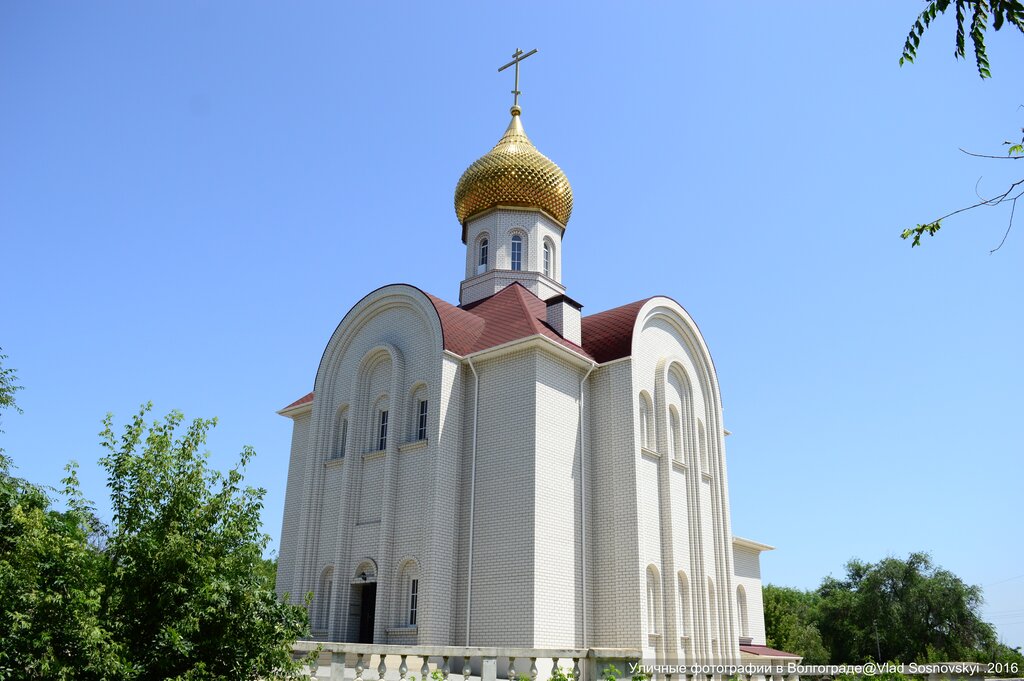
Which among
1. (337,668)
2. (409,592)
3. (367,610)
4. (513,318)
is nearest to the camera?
(337,668)

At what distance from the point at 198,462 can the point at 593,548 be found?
859 centimetres

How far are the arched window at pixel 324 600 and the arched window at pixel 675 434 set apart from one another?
7.57 m

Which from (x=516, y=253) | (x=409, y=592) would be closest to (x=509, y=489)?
(x=409, y=592)

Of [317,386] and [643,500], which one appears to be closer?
[643,500]

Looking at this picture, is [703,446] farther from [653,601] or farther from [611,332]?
[653,601]

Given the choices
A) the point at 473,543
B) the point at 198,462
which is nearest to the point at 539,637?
the point at 473,543

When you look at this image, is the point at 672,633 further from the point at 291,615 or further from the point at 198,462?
the point at 198,462

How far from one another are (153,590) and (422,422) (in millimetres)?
8472

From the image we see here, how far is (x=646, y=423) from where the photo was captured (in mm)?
16141

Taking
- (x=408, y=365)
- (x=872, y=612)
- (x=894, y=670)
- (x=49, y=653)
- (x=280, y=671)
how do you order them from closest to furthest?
(x=49, y=653) → (x=280, y=671) → (x=894, y=670) → (x=408, y=365) → (x=872, y=612)

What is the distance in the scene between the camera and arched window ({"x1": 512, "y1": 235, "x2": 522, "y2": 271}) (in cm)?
1920

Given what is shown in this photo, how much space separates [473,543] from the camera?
1409cm

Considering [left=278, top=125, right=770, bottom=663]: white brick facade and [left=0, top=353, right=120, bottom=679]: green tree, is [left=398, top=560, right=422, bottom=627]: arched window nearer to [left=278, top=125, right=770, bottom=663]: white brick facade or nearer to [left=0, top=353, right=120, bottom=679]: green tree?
[left=278, top=125, right=770, bottom=663]: white brick facade

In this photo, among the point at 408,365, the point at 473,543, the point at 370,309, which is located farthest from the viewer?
the point at 370,309
